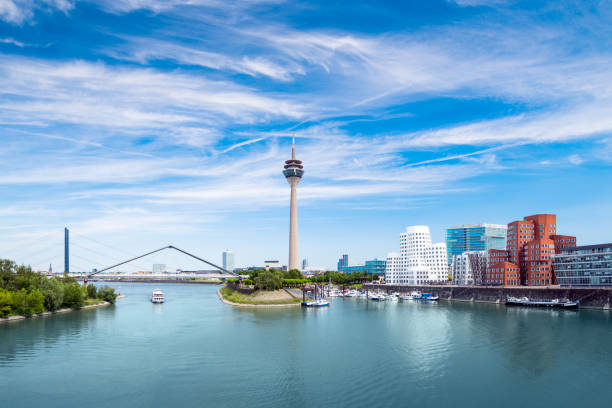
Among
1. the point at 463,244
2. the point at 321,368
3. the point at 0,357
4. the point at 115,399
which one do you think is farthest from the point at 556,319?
the point at 463,244

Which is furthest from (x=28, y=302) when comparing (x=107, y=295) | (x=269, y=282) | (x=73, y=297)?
(x=269, y=282)

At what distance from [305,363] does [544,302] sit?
53.1 m

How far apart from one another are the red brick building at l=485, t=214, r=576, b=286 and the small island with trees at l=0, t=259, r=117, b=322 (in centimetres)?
7580

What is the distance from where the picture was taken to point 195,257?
544 feet

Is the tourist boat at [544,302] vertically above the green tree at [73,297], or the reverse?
the green tree at [73,297]

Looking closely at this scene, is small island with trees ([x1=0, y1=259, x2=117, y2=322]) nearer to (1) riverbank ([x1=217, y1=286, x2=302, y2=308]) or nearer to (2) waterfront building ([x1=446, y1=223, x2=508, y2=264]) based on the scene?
(1) riverbank ([x1=217, y1=286, x2=302, y2=308])

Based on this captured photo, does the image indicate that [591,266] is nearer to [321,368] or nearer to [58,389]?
[321,368]

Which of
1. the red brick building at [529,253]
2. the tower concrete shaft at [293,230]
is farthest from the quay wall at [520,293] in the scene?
the tower concrete shaft at [293,230]

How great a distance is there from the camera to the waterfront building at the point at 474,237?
544 ft

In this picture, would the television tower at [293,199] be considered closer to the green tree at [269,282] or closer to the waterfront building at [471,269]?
the waterfront building at [471,269]

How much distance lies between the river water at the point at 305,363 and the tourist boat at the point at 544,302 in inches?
587

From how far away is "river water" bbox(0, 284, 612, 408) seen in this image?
23.2 m

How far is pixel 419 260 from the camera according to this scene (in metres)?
120

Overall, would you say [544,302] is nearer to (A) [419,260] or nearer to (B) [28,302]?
(A) [419,260]
